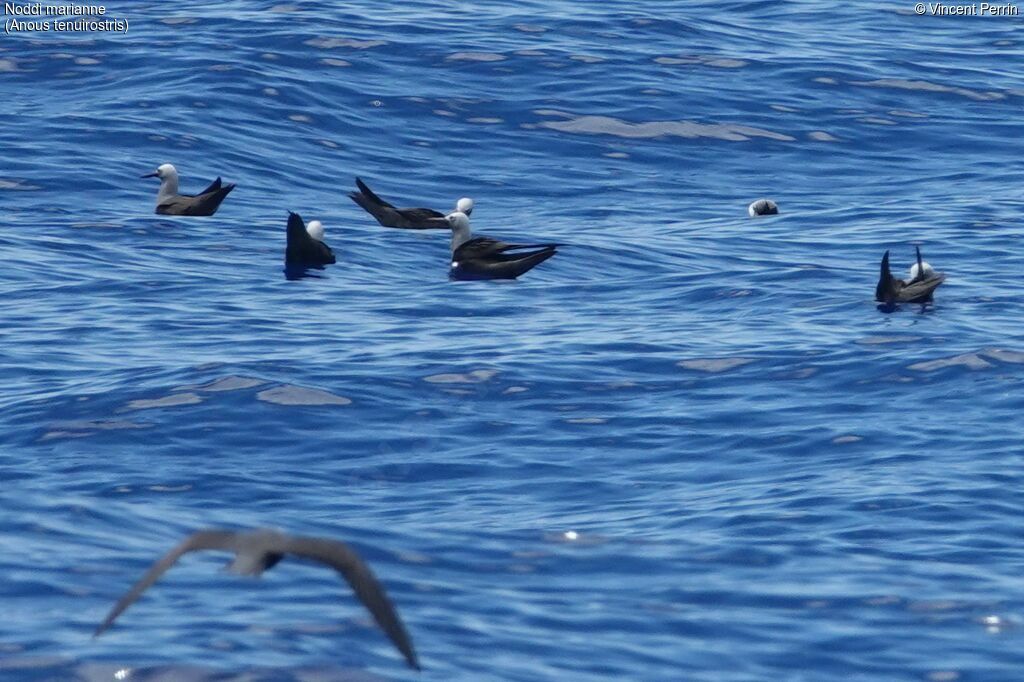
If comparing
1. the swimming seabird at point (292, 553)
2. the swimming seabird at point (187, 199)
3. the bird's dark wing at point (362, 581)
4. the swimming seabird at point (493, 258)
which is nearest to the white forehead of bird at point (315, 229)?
the swimming seabird at point (493, 258)

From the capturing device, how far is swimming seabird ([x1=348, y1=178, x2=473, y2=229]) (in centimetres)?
2167

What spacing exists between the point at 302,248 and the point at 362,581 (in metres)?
12.1

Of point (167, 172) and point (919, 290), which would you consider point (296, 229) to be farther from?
point (919, 290)

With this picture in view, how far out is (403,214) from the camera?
2178cm

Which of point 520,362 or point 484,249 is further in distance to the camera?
point 484,249

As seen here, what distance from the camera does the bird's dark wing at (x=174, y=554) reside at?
285 inches

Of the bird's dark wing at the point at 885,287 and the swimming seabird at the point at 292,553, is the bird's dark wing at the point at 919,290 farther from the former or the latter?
the swimming seabird at the point at 292,553

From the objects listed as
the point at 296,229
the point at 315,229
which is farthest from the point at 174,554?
the point at 315,229

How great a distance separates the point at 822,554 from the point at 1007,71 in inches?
860

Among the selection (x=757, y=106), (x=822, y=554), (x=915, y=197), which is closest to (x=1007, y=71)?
(x=757, y=106)

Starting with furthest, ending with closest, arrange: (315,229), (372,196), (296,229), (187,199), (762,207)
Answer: (762,207), (372,196), (187,199), (315,229), (296,229)

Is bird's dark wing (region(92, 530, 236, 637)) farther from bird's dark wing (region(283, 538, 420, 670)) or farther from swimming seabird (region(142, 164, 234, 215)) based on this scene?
swimming seabird (region(142, 164, 234, 215))

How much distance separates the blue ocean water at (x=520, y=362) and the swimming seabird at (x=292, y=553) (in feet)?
3.63

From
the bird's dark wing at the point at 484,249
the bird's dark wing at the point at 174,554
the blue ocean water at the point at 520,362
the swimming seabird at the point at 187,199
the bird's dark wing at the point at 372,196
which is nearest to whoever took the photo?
the bird's dark wing at the point at 174,554
